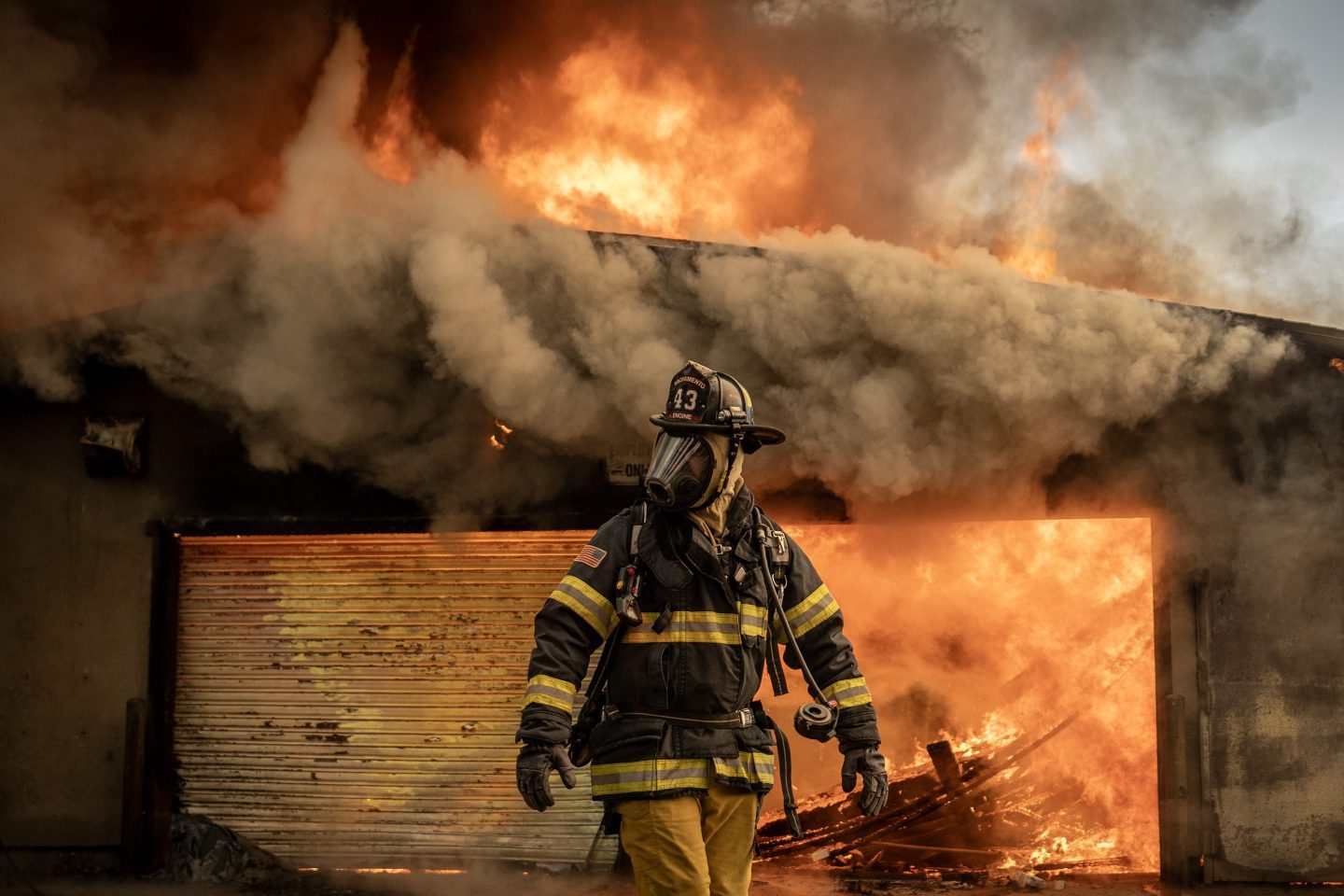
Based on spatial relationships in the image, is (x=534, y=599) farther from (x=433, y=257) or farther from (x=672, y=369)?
(x=433, y=257)

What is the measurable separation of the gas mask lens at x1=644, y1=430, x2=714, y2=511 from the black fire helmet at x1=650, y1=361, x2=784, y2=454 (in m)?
0.05

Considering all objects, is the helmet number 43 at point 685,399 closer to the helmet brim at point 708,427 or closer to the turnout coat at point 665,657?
the helmet brim at point 708,427

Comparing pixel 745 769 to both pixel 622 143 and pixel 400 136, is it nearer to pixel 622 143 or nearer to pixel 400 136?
pixel 622 143

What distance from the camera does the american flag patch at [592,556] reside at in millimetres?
4020

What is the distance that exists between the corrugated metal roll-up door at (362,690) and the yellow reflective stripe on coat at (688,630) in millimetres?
3404

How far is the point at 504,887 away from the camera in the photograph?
6.95m

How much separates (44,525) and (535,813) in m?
3.55

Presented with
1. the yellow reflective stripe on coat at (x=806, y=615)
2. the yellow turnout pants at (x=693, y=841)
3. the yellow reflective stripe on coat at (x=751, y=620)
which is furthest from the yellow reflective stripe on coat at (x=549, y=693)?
the yellow reflective stripe on coat at (x=806, y=615)

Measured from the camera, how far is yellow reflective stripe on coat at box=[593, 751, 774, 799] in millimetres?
3783

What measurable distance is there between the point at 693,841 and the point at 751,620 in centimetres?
76

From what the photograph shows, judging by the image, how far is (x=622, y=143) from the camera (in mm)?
9875

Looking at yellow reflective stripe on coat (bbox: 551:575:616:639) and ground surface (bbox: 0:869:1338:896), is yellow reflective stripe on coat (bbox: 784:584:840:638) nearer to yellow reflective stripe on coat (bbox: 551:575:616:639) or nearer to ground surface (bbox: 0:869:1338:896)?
yellow reflective stripe on coat (bbox: 551:575:616:639)

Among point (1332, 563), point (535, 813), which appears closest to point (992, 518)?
point (1332, 563)

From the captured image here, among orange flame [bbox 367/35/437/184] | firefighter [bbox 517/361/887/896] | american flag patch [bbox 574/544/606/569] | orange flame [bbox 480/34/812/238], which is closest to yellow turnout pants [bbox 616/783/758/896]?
firefighter [bbox 517/361/887/896]
